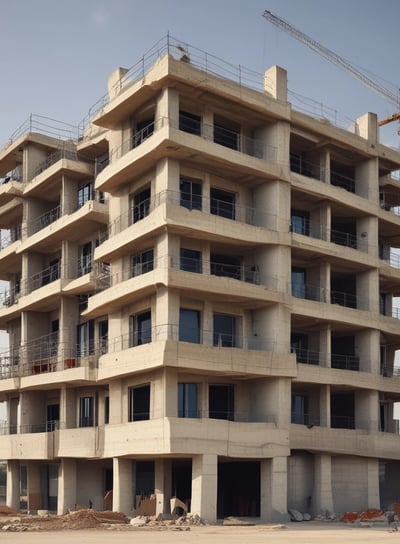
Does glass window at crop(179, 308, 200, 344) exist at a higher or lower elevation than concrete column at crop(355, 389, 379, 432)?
higher

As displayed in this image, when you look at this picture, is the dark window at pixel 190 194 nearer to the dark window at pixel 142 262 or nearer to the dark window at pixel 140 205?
the dark window at pixel 140 205

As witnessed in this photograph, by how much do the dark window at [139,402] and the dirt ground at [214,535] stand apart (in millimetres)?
7306

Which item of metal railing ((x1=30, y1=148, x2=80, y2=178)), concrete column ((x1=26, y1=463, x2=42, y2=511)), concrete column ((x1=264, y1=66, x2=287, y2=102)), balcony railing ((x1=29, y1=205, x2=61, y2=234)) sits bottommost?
concrete column ((x1=26, y1=463, x2=42, y2=511))

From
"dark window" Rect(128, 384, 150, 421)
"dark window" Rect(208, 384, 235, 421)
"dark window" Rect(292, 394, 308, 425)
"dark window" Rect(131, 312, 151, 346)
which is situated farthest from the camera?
"dark window" Rect(292, 394, 308, 425)

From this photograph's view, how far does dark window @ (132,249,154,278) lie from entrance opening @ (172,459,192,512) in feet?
34.9

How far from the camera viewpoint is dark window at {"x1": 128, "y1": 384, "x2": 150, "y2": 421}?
144 feet

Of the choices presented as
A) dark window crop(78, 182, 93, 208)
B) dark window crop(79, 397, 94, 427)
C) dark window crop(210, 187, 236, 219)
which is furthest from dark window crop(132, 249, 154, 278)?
dark window crop(79, 397, 94, 427)

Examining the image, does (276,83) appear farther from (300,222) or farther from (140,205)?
(140,205)

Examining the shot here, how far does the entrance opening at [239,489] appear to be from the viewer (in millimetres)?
46625

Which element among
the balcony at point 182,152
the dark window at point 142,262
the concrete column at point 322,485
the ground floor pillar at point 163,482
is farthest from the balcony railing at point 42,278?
the concrete column at point 322,485

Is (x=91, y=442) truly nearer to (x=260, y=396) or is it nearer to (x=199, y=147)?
(x=260, y=396)

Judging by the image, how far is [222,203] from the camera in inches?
1855

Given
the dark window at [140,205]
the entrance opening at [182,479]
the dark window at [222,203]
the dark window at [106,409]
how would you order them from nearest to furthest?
1. the entrance opening at [182,479]
2. the dark window at [140,205]
3. the dark window at [222,203]
4. the dark window at [106,409]

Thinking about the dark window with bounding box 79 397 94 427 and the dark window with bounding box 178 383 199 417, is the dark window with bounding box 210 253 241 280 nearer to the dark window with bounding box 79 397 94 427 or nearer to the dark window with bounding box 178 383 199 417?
the dark window with bounding box 178 383 199 417
